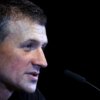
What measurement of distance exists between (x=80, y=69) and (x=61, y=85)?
0.64ft

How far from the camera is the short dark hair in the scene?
144 cm

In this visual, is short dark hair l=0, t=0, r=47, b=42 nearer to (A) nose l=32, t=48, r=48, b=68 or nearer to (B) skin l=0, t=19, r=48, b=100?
(B) skin l=0, t=19, r=48, b=100

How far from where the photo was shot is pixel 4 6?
4.82 feet

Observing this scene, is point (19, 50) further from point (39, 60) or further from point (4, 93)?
point (4, 93)

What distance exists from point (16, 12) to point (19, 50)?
183 millimetres

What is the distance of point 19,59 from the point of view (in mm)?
1422

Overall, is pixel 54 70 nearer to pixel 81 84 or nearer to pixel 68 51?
pixel 68 51

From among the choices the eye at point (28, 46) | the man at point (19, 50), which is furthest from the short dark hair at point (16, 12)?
the eye at point (28, 46)

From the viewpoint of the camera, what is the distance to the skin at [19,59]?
1.42 m

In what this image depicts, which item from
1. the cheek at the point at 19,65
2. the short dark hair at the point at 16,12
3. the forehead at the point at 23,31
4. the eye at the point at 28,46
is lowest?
the cheek at the point at 19,65

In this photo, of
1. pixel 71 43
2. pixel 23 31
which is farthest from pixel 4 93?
pixel 71 43

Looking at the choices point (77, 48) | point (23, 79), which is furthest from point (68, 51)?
point (23, 79)

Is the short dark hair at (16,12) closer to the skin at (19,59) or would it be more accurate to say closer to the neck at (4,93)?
the skin at (19,59)

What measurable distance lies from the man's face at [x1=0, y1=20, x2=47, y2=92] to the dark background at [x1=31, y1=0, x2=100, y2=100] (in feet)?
2.60
